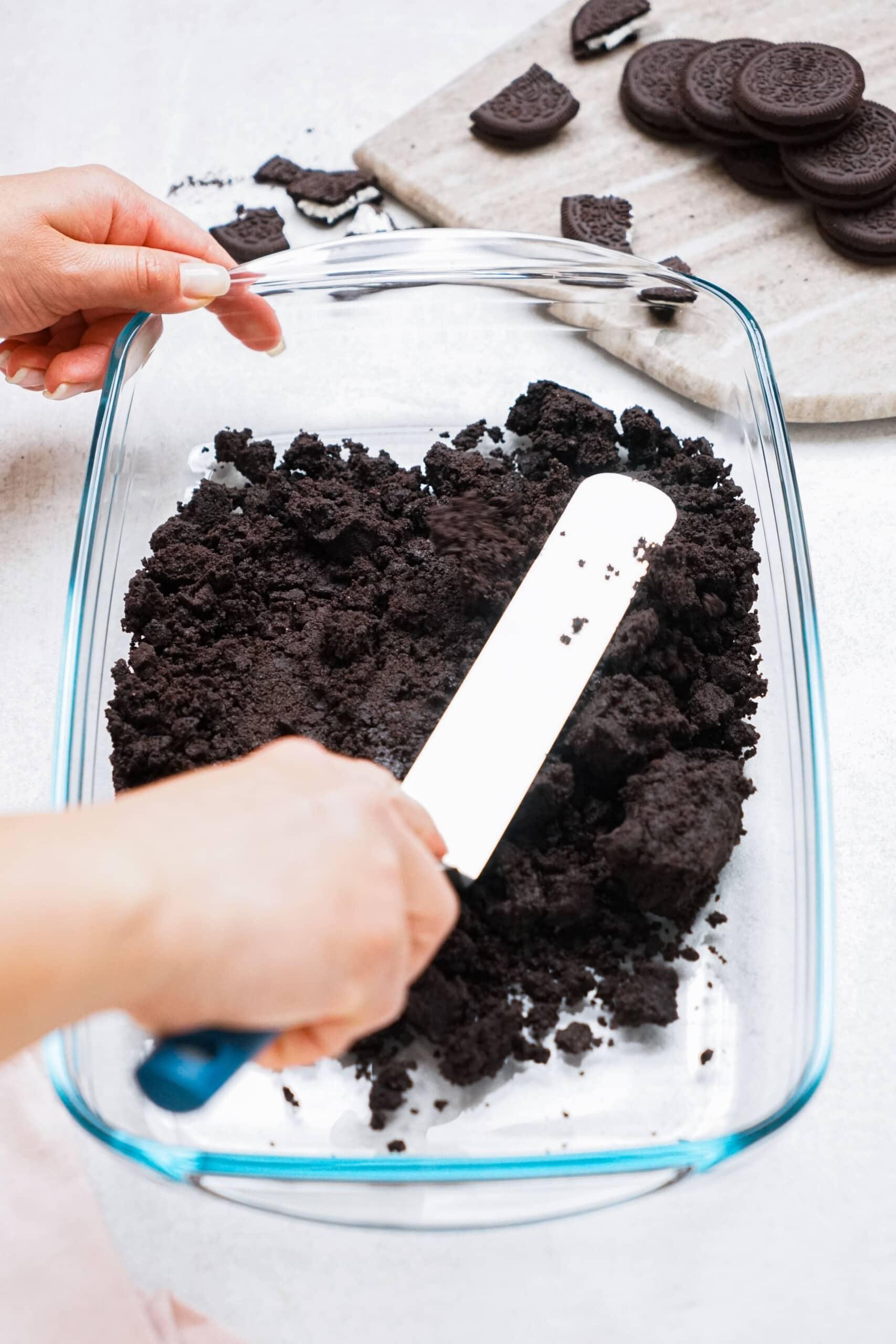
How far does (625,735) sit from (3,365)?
1.09 metres

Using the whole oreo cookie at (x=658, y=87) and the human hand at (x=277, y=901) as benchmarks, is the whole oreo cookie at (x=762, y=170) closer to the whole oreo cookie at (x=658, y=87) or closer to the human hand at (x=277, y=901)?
the whole oreo cookie at (x=658, y=87)

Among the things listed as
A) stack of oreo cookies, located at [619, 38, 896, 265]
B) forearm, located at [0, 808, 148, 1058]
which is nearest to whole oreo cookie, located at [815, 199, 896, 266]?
stack of oreo cookies, located at [619, 38, 896, 265]

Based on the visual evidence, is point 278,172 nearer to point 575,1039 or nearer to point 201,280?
point 201,280

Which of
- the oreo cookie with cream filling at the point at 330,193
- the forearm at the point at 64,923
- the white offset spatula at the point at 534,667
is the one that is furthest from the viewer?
the oreo cookie with cream filling at the point at 330,193

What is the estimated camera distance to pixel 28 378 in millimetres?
1566

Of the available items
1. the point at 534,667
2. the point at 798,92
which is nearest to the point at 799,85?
the point at 798,92

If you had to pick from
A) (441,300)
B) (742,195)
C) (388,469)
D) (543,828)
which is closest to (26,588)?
(388,469)

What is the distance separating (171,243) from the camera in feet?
4.91

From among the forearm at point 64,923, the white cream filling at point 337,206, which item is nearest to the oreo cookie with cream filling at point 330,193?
the white cream filling at point 337,206

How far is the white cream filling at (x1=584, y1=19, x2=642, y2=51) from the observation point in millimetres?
1884

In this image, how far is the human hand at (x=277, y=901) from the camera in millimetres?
837

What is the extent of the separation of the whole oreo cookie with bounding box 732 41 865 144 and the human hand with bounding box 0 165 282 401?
82 centimetres

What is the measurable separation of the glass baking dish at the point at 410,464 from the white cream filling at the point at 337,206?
0.36 metres

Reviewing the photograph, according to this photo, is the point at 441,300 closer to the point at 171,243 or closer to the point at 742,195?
the point at 171,243
